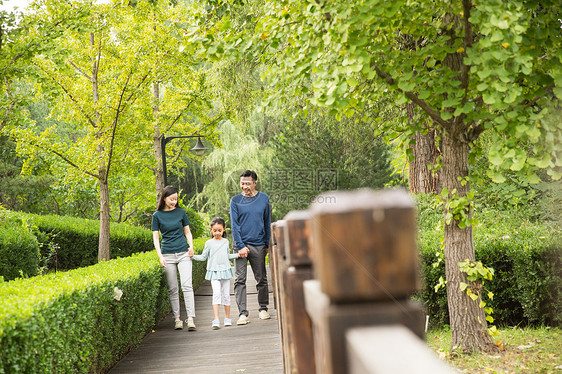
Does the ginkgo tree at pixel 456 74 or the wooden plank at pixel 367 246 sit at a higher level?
the ginkgo tree at pixel 456 74

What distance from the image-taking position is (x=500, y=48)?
371 cm

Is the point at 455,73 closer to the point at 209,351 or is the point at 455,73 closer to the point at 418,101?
the point at 418,101

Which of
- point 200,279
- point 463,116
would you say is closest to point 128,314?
point 463,116

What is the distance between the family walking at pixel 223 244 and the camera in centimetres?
706

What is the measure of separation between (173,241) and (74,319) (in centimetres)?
297

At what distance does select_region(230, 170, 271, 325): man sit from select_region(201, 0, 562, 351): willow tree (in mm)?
1982

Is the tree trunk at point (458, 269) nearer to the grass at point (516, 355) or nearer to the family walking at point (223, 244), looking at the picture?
the grass at point (516, 355)

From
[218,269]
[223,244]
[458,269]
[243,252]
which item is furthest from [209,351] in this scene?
[458,269]

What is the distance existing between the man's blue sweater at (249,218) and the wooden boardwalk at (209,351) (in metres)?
1.16

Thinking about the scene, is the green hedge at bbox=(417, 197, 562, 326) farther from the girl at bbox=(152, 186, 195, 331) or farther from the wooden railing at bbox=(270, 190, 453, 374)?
the wooden railing at bbox=(270, 190, 453, 374)

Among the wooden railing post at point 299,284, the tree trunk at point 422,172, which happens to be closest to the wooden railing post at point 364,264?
the wooden railing post at point 299,284

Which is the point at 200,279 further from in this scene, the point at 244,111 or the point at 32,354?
the point at 32,354

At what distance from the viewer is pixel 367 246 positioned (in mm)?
593

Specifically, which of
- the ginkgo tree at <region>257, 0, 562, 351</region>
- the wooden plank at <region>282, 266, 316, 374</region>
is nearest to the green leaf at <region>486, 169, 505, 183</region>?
the ginkgo tree at <region>257, 0, 562, 351</region>
